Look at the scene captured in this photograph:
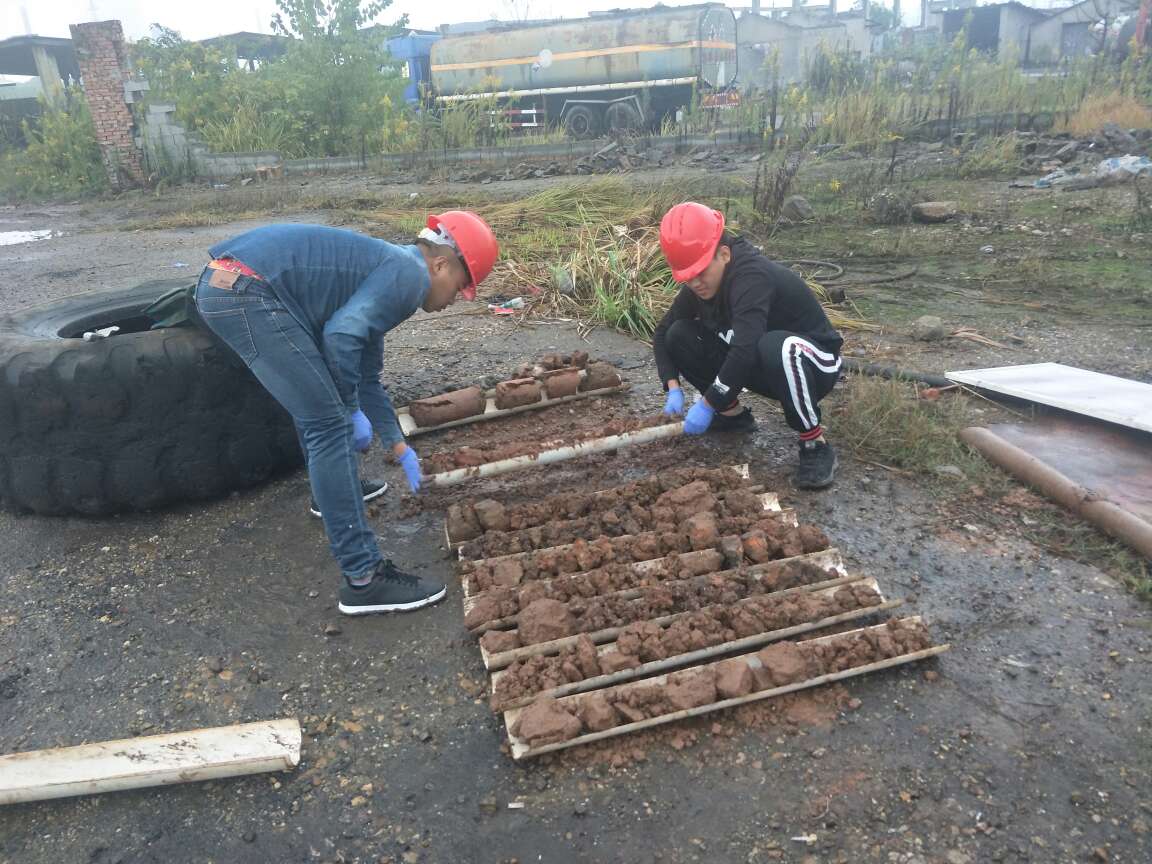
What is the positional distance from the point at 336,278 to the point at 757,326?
1602 mm

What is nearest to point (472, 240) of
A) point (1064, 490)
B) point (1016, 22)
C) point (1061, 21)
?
point (1064, 490)

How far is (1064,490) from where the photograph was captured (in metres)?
2.98

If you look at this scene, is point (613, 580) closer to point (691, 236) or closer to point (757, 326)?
point (757, 326)

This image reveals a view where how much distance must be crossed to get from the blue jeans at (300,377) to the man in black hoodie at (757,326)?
4.58 feet

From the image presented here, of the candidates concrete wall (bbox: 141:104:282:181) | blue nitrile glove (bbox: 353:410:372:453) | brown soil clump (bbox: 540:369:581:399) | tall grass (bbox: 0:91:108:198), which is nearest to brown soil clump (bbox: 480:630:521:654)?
blue nitrile glove (bbox: 353:410:372:453)

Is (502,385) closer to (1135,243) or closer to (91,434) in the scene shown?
(91,434)

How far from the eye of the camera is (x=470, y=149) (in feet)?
49.4

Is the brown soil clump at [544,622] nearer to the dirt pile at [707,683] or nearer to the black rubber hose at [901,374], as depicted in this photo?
the dirt pile at [707,683]

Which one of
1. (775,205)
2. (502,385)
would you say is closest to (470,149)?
(775,205)

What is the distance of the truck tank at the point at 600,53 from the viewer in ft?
57.3

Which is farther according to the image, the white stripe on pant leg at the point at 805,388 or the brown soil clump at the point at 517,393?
the brown soil clump at the point at 517,393

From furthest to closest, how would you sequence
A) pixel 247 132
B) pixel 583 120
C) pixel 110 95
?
pixel 583 120 < pixel 247 132 < pixel 110 95

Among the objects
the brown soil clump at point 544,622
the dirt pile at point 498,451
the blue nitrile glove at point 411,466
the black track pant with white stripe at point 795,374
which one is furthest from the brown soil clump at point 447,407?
the brown soil clump at point 544,622

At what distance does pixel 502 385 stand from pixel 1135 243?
6.16 m
